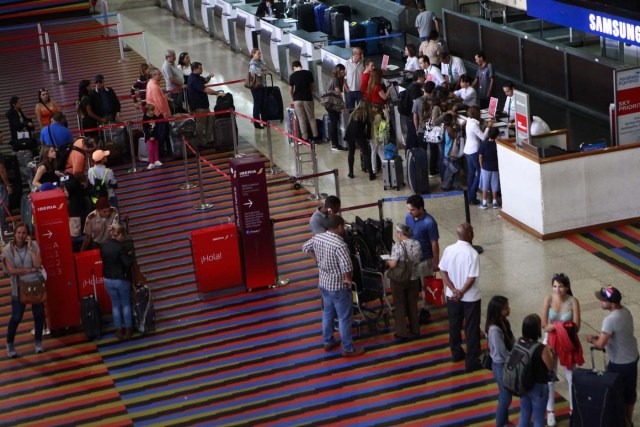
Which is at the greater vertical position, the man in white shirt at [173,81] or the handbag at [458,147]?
the man in white shirt at [173,81]

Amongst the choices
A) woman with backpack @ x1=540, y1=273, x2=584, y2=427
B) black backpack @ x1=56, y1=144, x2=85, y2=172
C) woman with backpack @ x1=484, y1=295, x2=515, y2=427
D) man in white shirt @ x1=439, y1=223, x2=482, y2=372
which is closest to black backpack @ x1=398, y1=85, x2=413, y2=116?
black backpack @ x1=56, y1=144, x2=85, y2=172

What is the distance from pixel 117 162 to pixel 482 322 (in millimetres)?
9263

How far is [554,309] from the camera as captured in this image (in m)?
10.5

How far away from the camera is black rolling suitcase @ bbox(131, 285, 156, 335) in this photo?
1330cm

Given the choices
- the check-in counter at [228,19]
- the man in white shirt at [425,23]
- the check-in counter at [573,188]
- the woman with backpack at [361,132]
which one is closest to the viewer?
the check-in counter at [573,188]

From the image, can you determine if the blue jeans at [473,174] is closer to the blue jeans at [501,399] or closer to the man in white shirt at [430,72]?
the man in white shirt at [430,72]

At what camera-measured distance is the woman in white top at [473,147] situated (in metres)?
16.1

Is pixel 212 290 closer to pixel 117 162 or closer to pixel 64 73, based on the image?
pixel 117 162

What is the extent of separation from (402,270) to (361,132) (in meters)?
5.95

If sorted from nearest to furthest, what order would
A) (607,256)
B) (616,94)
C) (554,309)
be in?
(554,309) → (607,256) → (616,94)

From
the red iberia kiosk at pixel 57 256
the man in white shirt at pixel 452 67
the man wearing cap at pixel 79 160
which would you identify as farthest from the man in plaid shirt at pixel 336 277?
the man in white shirt at pixel 452 67

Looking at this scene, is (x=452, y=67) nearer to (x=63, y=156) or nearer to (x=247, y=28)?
(x=247, y=28)

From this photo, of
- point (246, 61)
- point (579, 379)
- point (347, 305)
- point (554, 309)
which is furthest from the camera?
point (246, 61)

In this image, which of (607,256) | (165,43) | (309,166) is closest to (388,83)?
(309,166)
